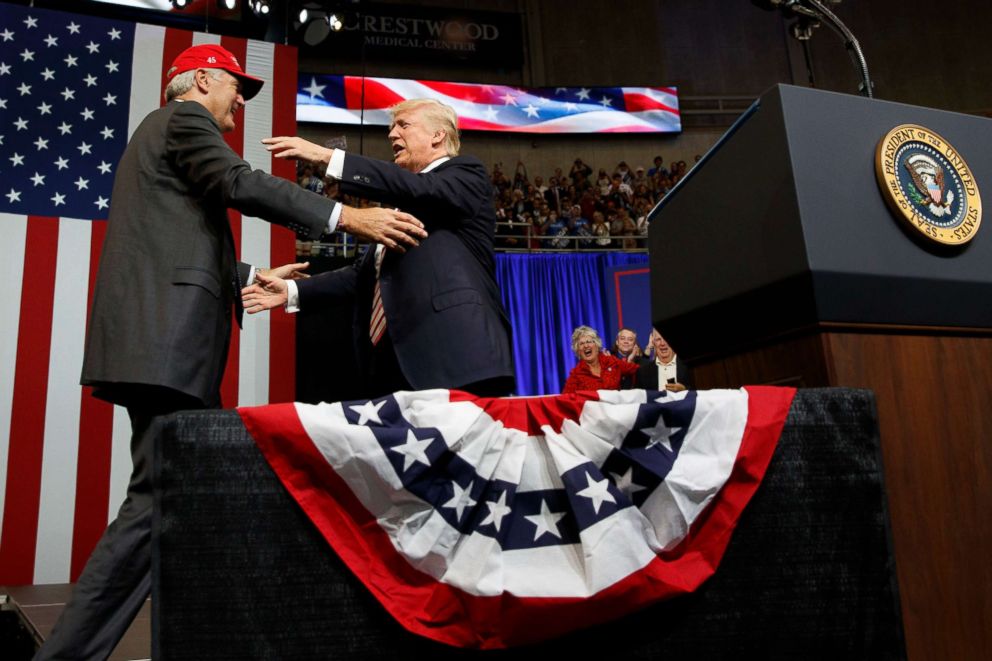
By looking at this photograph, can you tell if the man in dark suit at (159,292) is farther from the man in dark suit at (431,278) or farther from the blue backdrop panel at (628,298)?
the blue backdrop panel at (628,298)

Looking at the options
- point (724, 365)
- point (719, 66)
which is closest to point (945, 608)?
point (724, 365)

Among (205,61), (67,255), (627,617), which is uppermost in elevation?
(67,255)

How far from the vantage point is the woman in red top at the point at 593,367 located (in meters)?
4.86

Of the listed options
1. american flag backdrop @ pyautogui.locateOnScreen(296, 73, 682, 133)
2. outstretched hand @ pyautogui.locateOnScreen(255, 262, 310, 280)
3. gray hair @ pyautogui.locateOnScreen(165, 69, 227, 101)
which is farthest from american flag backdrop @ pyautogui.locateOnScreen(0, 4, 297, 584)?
american flag backdrop @ pyautogui.locateOnScreen(296, 73, 682, 133)

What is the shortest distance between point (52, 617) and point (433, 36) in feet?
32.7

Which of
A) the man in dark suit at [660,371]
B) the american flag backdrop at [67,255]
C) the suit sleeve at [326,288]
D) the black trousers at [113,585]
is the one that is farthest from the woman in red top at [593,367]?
the black trousers at [113,585]

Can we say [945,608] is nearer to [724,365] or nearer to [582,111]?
[724,365]

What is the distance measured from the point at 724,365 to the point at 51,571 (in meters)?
3.66

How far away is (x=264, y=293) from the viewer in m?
1.83

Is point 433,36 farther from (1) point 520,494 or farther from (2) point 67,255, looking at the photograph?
(1) point 520,494

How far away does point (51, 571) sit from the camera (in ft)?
12.0

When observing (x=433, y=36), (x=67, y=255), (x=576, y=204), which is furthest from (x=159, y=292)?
(x=433, y=36)

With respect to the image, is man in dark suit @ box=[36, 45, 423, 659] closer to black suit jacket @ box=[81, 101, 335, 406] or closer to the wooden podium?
black suit jacket @ box=[81, 101, 335, 406]

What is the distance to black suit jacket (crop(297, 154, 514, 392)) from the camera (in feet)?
4.84
